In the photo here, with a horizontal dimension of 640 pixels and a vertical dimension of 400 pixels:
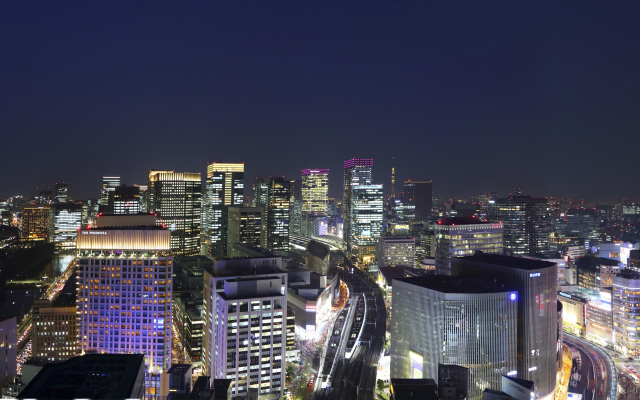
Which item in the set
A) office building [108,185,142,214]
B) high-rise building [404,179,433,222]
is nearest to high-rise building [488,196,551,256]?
high-rise building [404,179,433,222]

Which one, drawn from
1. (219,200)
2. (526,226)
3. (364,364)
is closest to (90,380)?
(364,364)

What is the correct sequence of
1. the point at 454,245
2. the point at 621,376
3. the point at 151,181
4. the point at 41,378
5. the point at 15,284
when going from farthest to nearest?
1. the point at 151,181
2. the point at 15,284
3. the point at 454,245
4. the point at 621,376
5. the point at 41,378

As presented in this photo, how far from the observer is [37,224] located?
111m

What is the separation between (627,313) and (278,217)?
6604 centimetres

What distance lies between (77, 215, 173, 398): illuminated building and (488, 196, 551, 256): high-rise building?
248 ft

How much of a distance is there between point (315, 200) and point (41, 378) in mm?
144303

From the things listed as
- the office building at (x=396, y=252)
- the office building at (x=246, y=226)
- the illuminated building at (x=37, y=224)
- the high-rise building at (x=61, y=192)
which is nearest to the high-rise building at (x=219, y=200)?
the office building at (x=246, y=226)

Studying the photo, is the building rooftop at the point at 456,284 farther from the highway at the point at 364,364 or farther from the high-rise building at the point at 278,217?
the high-rise building at the point at 278,217

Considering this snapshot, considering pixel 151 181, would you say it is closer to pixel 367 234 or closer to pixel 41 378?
pixel 367 234

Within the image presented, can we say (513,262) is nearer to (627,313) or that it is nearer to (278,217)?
(627,313)

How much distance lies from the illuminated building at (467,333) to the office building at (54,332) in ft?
113

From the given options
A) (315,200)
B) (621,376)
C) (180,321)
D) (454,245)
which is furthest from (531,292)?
(315,200)

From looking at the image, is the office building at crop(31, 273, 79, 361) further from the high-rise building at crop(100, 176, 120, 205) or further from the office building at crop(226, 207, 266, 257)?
the high-rise building at crop(100, 176, 120, 205)

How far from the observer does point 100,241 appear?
3972 cm
